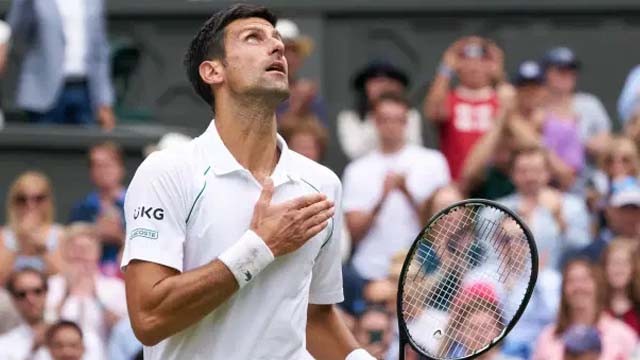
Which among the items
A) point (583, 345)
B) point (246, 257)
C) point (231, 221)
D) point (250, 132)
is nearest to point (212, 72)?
point (250, 132)

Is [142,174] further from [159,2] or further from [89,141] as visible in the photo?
[159,2]

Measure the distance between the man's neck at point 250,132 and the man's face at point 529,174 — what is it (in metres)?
4.85

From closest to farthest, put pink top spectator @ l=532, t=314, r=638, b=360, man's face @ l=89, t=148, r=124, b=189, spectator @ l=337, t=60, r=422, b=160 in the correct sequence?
pink top spectator @ l=532, t=314, r=638, b=360 < man's face @ l=89, t=148, r=124, b=189 < spectator @ l=337, t=60, r=422, b=160

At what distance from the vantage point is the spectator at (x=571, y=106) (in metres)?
11.5

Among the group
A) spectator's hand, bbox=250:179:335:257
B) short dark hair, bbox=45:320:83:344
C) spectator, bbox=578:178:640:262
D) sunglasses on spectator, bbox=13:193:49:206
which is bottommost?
short dark hair, bbox=45:320:83:344

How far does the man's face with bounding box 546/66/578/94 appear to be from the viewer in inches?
459

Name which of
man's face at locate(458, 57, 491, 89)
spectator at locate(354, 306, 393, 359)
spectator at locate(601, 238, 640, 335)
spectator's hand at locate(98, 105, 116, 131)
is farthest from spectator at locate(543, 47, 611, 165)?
spectator's hand at locate(98, 105, 116, 131)

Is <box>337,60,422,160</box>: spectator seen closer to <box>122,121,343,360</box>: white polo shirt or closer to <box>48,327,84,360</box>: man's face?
<box>48,327,84,360</box>: man's face

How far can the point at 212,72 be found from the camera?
223 inches

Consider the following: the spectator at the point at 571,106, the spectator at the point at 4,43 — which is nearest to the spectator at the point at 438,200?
the spectator at the point at 571,106

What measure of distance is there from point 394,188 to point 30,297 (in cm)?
208

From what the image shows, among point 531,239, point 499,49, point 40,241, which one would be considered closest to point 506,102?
point 499,49

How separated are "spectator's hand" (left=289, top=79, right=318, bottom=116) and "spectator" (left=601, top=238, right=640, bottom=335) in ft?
8.33

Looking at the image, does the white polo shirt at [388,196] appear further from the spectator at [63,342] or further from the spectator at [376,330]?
the spectator at [63,342]
